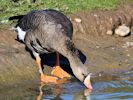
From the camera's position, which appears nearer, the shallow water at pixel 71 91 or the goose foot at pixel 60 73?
the shallow water at pixel 71 91

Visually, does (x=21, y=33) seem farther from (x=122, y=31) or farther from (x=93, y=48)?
(x=122, y=31)

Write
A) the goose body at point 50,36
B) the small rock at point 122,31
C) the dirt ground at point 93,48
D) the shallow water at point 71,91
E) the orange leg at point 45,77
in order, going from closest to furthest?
1. the shallow water at point 71,91
2. the goose body at point 50,36
3. the orange leg at point 45,77
4. the dirt ground at point 93,48
5. the small rock at point 122,31

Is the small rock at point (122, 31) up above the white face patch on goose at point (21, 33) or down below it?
below

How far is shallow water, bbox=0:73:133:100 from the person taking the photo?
9.27 meters

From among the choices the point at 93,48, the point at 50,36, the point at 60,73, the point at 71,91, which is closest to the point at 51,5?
the point at 93,48

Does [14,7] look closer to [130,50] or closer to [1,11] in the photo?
[1,11]

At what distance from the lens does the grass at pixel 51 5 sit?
41.0ft

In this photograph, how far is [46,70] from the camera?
10836 millimetres

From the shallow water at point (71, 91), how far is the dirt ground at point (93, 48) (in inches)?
17.0

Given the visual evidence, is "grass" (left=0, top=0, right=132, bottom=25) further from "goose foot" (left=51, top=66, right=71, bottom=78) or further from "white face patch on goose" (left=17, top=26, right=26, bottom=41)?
"goose foot" (left=51, top=66, right=71, bottom=78)

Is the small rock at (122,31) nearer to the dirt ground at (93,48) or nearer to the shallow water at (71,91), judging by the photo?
the dirt ground at (93,48)

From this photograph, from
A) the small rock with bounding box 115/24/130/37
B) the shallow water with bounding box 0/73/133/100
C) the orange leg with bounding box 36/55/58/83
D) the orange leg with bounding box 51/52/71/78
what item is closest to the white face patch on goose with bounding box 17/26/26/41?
the orange leg with bounding box 36/55/58/83

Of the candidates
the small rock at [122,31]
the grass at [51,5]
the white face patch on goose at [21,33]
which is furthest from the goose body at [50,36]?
the small rock at [122,31]

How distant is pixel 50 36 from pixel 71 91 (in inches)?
44.1
